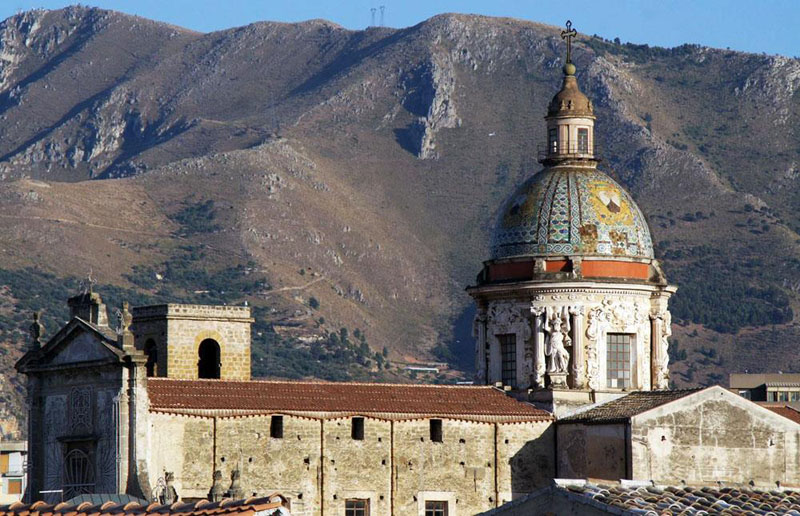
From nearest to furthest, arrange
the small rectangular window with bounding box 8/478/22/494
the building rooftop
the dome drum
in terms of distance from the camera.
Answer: the dome drum → the small rectangular window with bounding box 8/478/22/494 → the building rooftop

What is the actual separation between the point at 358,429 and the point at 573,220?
10.3 metres

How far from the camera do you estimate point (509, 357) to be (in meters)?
63.8

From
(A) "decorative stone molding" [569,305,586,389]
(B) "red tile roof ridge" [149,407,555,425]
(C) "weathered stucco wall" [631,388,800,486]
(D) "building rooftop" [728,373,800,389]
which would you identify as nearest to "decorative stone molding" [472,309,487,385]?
(A) "decorative stone molding" [569,305,586,389]

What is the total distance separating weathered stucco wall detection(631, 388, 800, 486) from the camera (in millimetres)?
57531

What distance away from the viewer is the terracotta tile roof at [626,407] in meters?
58.5

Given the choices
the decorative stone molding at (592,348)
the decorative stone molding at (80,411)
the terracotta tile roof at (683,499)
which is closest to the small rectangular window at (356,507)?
the decorative stone molding at (80,411)

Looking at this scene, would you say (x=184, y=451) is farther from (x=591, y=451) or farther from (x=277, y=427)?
(x=591, y=451)

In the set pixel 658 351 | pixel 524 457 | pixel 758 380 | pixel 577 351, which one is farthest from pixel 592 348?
pixel 758 380

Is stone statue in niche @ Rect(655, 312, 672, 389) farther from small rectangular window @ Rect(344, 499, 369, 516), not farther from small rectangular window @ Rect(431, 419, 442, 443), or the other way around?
small rectangular window @ Rect(344, 499, 369, 516)

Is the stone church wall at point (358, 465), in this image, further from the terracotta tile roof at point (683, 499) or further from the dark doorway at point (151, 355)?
the terracotta tile roof at point (683, 499)

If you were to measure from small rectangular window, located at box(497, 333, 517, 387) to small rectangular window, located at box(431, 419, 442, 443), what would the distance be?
5.06 meters

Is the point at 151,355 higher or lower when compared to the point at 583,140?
lower

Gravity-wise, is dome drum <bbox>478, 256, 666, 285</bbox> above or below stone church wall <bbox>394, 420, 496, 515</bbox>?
above

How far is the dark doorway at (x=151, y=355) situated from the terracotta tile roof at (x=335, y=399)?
161 inches
